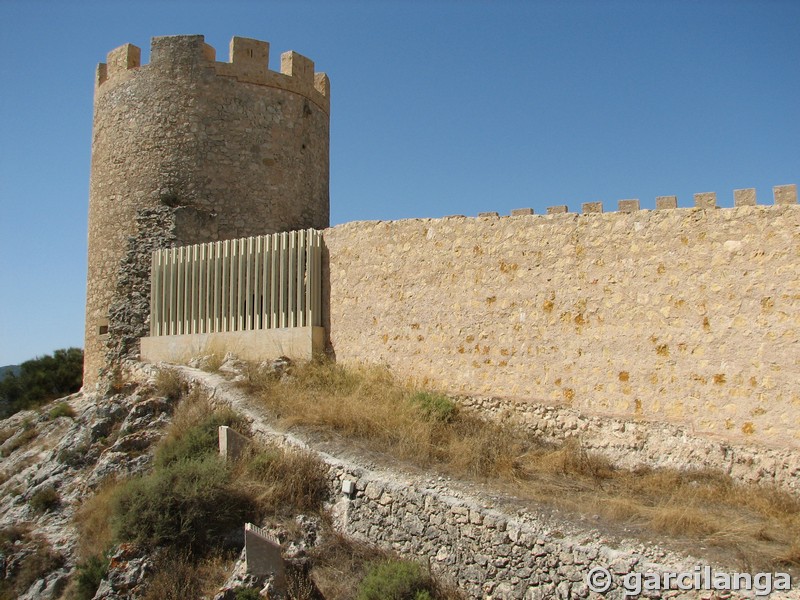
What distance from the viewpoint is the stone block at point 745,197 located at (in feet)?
25.7

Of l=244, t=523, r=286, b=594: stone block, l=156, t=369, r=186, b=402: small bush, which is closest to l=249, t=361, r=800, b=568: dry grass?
l=156, t=369, r=186, b=402: small bush

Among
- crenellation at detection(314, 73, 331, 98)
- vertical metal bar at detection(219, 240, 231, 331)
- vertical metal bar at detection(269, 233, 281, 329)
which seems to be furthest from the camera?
crenellation at detection(314, 73, 331, 98)

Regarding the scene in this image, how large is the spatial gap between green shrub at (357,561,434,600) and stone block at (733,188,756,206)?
5051mm

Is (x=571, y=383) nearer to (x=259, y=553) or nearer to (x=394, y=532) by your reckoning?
(x=394, y=532)

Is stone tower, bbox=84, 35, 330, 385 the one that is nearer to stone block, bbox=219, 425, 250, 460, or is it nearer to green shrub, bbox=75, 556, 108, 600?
stone block, bbox=219, 425, 250, 460

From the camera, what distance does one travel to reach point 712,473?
7.73 meters

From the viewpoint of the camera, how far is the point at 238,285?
41.2ft

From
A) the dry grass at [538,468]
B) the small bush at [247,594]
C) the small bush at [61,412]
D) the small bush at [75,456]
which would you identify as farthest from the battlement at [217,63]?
the small bush at [247,594]

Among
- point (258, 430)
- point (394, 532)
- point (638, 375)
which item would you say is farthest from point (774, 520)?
point (258, 430)

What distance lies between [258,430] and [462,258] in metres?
3.56

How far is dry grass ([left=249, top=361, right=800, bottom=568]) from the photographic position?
6398 millimetres

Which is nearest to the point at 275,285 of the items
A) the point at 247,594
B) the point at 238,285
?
the point at 238,285

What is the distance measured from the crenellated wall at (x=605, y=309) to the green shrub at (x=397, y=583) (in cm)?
313

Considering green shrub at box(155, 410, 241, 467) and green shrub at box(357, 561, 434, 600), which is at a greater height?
green shrub at box(155, 410, 241, 467)
